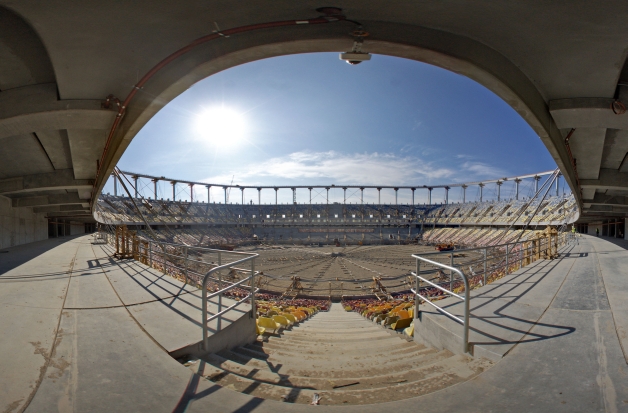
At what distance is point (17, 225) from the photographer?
579 inches

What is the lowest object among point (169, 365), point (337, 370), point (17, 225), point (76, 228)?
point (76, 228)

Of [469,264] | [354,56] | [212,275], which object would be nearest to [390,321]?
[212,275]

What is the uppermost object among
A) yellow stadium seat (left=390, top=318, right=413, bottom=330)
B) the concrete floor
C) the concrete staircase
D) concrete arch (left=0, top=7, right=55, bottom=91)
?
concrete arch (left=0, top=7, right=55, bottom=91)

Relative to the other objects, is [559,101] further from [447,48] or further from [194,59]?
[194,59]

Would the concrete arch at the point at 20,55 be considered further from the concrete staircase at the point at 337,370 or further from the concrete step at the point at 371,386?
the concrete step at the point at 371,386

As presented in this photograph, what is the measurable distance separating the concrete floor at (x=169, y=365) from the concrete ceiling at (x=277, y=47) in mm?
3262

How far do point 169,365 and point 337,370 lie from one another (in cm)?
184

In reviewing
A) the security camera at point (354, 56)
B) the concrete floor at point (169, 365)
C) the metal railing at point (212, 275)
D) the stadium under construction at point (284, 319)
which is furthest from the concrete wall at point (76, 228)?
the security camera at point (354, 56)

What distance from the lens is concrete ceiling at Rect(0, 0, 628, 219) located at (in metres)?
3.20

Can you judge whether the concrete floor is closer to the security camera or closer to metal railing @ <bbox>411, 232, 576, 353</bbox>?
metal railing @ <bbox>411, 232, 576, 353</bbox>

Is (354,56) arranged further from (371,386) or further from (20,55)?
(20,55)

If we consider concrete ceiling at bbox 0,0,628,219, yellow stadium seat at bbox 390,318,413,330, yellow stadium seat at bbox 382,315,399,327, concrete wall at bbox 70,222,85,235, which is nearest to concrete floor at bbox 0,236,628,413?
yellow stadium seat at bbox 390,318,413,330

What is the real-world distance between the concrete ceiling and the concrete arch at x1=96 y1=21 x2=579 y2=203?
0.01 metres

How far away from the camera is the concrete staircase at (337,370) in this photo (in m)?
2.43
